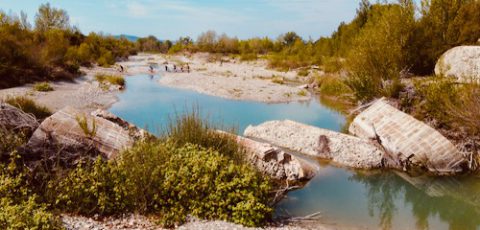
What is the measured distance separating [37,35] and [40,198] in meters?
29.3

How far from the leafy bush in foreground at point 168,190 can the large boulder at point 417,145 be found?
537cm

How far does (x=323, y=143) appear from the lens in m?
11.4

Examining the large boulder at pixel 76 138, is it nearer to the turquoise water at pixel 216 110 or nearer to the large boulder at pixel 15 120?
the large boulder at pixel 15 120

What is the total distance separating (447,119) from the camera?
1152 cm

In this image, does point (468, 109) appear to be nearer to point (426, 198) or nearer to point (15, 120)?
point (426, 198)

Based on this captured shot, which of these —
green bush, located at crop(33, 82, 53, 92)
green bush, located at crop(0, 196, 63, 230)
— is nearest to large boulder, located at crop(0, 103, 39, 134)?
green bush, located at crop(0, 196, 63, 230)

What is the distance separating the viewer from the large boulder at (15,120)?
7.29 meters

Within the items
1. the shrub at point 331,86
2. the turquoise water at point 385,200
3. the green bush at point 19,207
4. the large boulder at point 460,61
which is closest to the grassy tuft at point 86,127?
the turquoise water at point 385,200

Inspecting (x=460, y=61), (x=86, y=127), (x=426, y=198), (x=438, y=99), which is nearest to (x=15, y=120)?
(x=86, y=127)

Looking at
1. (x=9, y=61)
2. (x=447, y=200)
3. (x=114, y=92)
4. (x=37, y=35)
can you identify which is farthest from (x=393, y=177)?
(x=37, y=35)

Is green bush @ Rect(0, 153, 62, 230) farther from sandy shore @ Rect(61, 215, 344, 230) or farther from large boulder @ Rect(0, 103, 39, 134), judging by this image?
large boulder @ Rect(0, 103, 39, 134)

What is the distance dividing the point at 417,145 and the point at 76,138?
330 inches

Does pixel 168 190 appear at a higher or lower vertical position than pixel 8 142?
lower

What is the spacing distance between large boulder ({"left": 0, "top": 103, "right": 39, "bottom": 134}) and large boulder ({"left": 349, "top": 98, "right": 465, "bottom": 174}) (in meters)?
8.80
